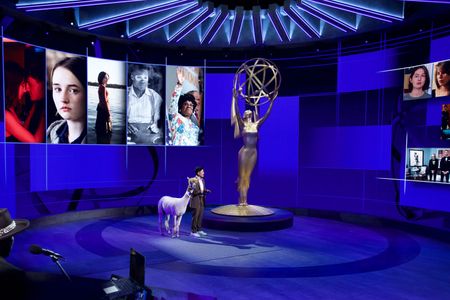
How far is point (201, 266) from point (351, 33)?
622cm

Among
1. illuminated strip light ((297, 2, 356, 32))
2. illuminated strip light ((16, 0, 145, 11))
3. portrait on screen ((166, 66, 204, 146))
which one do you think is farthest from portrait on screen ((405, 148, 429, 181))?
illuminated strip light ((16, 0, 145, 11))

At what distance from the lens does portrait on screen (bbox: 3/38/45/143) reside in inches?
275

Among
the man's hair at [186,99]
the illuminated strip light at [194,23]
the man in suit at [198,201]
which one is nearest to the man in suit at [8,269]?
the man in suit at [198,201]

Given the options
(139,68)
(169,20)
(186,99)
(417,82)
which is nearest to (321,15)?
(417,82)

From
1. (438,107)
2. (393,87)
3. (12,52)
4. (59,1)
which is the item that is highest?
(59,1)

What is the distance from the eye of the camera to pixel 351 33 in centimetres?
799

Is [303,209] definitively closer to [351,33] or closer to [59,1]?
[351,33]

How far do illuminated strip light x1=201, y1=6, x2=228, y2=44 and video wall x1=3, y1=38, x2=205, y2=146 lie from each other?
1.30 meters

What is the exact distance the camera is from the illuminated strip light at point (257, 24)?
22.1 ft

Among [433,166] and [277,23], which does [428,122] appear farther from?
[277,23]

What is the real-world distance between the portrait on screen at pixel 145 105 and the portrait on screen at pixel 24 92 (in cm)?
215

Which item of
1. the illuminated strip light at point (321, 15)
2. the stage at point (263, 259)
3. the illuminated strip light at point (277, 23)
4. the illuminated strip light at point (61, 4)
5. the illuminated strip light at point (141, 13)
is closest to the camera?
the stage at point (263, 259)

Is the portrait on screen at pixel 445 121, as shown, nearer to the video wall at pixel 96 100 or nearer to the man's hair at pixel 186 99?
the video wall at pixel 96 100

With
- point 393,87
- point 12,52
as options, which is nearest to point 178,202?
point 12,52
